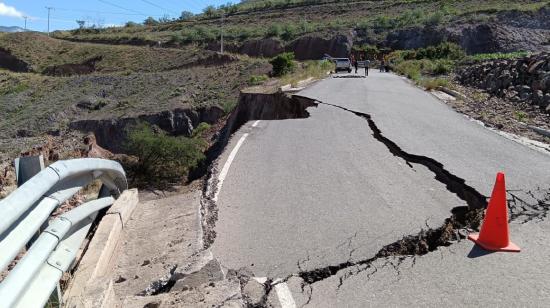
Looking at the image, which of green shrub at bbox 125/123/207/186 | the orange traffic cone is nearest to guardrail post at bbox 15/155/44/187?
the orange traffic cone

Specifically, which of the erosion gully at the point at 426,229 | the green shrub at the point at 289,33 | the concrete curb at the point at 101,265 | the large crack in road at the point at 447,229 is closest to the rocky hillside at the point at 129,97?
the green shrub at the point at 289,33

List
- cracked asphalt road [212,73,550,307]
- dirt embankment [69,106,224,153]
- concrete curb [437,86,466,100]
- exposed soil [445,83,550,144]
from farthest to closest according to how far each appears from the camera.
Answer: dirt embankment [69,106,224,153], concrete curb [437,86,466,100], exposed soil [445,83,550,144], cracked asphalt road [212,73,550,307]

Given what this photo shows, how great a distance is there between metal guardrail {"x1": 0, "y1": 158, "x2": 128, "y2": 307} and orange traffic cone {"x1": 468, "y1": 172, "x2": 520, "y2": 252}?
3.94 meters

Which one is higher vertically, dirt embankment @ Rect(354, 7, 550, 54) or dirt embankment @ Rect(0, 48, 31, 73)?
dirt embankment @ Rect(354, 7, 550, 54)

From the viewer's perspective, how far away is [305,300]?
14.7 feet

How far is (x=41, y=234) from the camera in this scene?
12.3ft

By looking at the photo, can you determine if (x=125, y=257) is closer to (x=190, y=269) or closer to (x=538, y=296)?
(x=190, y=269)

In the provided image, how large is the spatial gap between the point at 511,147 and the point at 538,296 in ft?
23.0

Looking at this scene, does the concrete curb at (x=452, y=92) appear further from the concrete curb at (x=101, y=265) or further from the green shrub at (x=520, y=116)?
the concrete curb at (x=101, y=265)

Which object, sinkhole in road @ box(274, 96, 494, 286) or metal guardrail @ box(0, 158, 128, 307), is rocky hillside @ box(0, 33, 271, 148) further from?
metal guardrail @ box(0, 158, 128, 307)

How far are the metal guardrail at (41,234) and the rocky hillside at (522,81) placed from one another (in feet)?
47.8

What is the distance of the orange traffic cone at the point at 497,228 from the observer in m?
5.42

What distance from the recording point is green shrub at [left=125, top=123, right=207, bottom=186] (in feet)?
47.0

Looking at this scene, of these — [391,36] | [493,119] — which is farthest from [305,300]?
[391,36]
